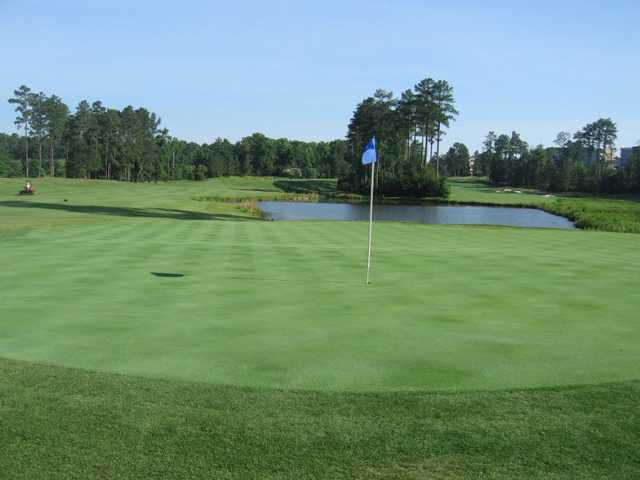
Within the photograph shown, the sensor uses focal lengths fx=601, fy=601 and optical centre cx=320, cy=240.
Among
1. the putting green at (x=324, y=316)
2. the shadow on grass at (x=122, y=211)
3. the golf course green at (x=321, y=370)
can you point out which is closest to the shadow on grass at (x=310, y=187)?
the shadow on grass at (x=122, y=211)

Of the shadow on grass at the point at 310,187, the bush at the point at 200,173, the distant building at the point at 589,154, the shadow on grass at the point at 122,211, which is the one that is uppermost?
the distant building at the point at 589,154

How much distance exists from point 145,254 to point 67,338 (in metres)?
8.57

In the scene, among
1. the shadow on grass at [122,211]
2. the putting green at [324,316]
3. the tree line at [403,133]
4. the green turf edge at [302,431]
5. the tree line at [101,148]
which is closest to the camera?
the green turf edge at [302,431]

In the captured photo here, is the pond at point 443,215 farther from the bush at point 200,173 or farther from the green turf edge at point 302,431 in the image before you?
the bush at point 200,173

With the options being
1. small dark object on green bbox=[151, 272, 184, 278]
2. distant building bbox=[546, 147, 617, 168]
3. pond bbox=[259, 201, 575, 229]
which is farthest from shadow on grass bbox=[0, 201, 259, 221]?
distant building bbox=[546, 147, 617, 168]

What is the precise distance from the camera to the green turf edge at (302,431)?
4398mm

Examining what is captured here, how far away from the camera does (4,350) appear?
7.11 meters

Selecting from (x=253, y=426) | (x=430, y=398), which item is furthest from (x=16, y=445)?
(x=430, y=398)

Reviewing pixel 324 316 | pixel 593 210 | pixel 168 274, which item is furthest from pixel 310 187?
pixel 324 316

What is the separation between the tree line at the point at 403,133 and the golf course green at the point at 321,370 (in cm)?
8145

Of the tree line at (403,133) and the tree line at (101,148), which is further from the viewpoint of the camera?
the tree line at (101,148)

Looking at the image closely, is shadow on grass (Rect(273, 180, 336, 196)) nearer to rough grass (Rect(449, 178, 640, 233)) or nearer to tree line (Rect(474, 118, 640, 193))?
rough grass (Rect(449, 178, 640, 233))

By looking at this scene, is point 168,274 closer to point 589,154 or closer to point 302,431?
point 302,431

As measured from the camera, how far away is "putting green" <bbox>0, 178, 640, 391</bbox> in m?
6.54
